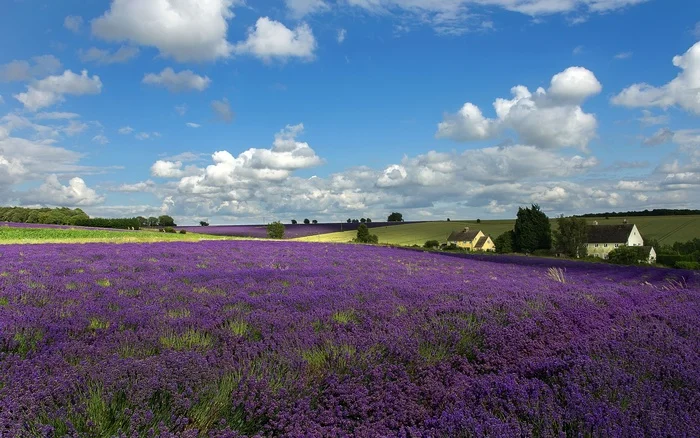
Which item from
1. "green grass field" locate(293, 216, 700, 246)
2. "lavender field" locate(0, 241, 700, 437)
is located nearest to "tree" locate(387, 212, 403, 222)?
"green grass field" locate(293, 216, 700, 246)

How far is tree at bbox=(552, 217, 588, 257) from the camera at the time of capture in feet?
195

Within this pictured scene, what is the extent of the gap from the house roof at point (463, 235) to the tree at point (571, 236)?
12202 mm

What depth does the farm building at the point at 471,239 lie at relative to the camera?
66500 mm

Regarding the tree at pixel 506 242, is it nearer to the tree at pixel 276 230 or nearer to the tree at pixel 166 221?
the tree at pixel 276 230

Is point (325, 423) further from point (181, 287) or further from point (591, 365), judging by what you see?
point (181, 287)

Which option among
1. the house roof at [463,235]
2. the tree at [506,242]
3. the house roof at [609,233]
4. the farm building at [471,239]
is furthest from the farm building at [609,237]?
the house roof at [463,235]

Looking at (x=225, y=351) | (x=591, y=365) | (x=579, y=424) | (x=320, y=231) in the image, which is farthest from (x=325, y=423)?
(x=320, y=231)

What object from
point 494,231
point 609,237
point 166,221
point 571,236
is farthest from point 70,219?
point 609,237

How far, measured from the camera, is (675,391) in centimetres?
328

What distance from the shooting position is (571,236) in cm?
6016

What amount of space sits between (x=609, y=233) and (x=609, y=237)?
917mm

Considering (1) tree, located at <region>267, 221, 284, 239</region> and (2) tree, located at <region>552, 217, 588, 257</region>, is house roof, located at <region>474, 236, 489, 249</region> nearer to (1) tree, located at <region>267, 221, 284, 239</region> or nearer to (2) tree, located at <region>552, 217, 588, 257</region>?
(2) tree, located at <region>552, 217, 588, 257</region>

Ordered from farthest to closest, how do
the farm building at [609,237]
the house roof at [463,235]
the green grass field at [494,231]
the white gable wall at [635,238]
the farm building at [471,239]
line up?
the farm building at [609,237]
the white gable wall at [635,238]
the house roof at [463,235]
the farm building at [471,239]
the green grass field at [494,231]

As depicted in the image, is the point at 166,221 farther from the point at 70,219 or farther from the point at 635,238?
the point at 635,238
